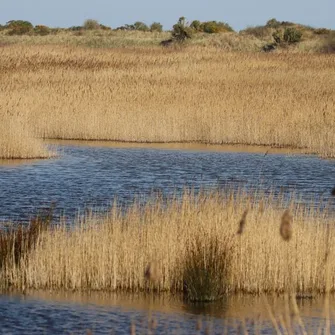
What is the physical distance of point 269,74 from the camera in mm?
27531

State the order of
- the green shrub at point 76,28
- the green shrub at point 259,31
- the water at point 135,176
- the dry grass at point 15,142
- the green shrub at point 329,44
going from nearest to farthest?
the water at point 135,176, the dry grass at point 15,142, the green shrub at point 329,44, the green shrub at point 259,31, the green shrub at point 76,28

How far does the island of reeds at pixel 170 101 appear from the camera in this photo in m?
21.6

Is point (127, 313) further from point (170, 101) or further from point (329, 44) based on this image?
point (329, 44)

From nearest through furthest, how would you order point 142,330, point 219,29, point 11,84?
point 142,330 < point 11,84 < point 219,29

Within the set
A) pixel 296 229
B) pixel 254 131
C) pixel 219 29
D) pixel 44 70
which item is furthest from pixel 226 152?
pixel 219 29

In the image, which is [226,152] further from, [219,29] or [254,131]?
[219,29]

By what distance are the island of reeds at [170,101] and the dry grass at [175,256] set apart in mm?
9628

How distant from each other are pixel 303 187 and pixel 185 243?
6884mm

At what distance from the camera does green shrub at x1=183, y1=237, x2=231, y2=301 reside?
8.82m

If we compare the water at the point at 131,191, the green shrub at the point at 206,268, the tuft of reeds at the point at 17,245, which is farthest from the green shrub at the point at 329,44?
the green shrub at the point at 206,268

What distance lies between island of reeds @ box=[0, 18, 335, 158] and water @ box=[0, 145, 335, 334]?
1.01 m

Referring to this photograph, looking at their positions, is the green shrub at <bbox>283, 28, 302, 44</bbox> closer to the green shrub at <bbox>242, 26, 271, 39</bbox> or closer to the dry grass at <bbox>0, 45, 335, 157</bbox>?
the green shrub at <bbox>242, 26, 271, 39</bbox>

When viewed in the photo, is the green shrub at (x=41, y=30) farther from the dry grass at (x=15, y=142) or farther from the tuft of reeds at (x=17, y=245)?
the tuft of reeds at (x=17, y=245)

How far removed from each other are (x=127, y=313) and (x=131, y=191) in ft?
22.3
